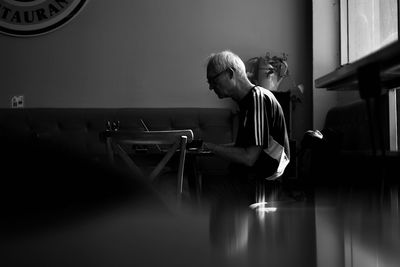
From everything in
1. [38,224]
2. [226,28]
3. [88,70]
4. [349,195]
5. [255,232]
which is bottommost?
[349,195]

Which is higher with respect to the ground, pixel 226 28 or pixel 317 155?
pixel 226 28

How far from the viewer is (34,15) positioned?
4.28m

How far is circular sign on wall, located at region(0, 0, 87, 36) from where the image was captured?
14.0 ft

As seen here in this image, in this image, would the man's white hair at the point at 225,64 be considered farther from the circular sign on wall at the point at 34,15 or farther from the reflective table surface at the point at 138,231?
the circular sign on wall at the point at 34,15

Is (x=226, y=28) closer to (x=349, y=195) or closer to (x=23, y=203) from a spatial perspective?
(x=349, y=195)

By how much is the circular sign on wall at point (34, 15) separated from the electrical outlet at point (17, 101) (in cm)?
60

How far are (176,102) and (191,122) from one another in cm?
28

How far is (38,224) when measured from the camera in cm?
38

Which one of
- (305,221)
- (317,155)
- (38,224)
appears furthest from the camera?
(317,155)

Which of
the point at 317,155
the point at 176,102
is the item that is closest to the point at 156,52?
the point at 176,102

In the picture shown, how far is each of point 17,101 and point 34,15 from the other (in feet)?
2.73

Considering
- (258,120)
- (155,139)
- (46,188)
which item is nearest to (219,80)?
(258,120)

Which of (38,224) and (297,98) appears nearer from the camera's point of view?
(38,224)

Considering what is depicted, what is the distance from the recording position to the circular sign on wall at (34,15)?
14.0ft
